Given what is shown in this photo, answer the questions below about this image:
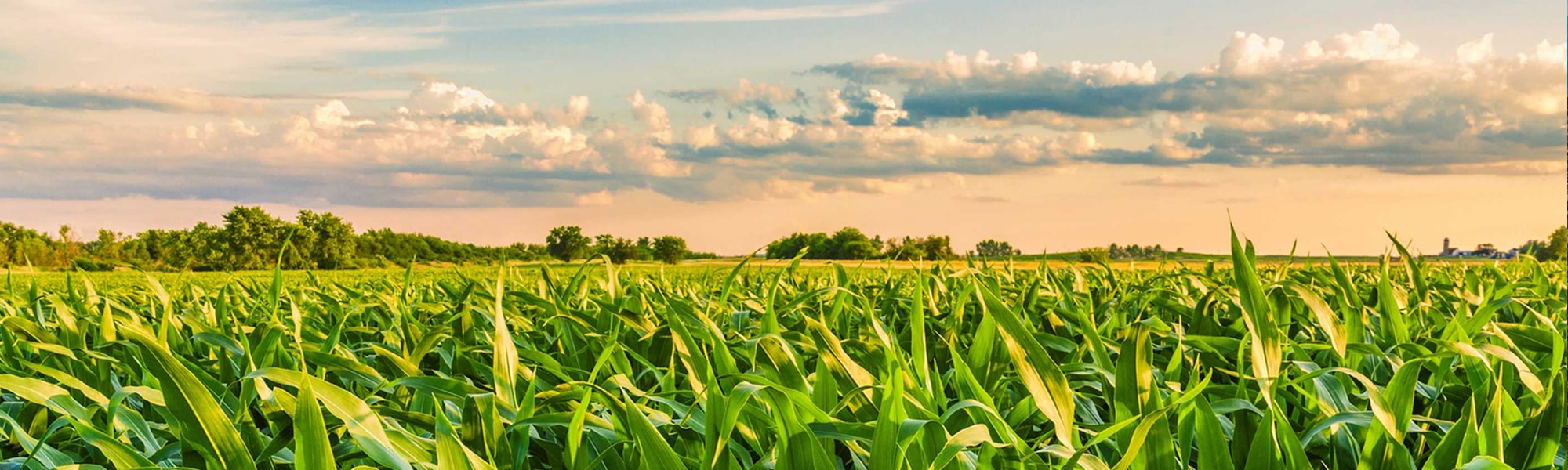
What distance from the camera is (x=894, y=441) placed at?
0.94m

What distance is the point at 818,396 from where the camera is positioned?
130cm

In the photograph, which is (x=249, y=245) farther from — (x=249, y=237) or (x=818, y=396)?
(x=818, y=396)

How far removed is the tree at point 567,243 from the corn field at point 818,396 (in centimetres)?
3053

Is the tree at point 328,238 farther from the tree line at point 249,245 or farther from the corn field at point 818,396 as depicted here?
the corn field at point 818,396

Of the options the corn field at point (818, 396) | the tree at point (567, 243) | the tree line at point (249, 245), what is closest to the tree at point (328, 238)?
the tree line at point (249, 245)

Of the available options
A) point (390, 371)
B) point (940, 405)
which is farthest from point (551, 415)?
point (390, 371)

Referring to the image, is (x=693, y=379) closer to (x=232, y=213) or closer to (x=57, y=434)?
(x=57, y=434)

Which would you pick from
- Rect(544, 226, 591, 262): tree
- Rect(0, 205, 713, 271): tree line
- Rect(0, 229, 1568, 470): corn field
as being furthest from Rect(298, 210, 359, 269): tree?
Rect(0, 229, 1568, 470): corn field

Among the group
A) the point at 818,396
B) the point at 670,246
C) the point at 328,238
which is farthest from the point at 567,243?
the point at 818,396

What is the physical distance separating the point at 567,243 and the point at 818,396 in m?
32.5

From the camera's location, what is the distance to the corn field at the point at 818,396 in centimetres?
102

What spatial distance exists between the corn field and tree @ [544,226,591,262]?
30530 mm

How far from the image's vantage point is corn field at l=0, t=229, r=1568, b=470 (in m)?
1.02

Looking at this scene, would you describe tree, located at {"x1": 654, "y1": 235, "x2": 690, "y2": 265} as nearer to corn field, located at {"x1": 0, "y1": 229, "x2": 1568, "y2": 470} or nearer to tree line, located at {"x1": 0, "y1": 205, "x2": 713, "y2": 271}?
tree line, located at {"x1": 0, "y1": 205, "x2": 713, "y2": 271}
